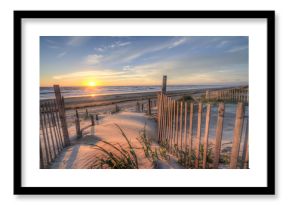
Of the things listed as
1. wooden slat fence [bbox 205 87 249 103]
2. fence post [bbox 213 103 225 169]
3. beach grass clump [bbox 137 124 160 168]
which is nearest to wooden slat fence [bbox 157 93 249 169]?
fence post [bbox 213 103 225 169]

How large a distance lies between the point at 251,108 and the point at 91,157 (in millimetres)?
1448

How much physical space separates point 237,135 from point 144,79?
954 millimetres

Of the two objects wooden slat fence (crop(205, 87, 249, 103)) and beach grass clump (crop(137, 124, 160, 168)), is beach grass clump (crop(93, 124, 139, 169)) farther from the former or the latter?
wooden slat fence (crop(205, 87, 249, 103))

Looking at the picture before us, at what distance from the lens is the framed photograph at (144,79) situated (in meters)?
2.18

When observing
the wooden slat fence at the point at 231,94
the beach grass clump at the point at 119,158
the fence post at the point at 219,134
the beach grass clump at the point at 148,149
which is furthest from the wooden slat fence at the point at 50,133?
the wooden slat fence at the point at 231,94

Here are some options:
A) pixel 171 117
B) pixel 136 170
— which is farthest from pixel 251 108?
pixel 136 170

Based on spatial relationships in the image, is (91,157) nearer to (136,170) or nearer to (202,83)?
(136,170)

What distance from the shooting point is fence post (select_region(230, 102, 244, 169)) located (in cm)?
185

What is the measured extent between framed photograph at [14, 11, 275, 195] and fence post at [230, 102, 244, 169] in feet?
0.11

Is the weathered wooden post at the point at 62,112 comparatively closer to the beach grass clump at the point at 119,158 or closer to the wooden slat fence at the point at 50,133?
the wooden slat fence at the point at 50,133

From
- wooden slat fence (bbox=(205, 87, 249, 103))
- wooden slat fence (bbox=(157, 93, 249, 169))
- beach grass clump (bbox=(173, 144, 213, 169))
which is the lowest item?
beach grass clump (bbox=(173, 144, 213, 169))

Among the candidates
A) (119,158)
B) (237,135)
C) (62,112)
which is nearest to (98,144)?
(119,158)

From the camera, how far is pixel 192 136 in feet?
8.52
